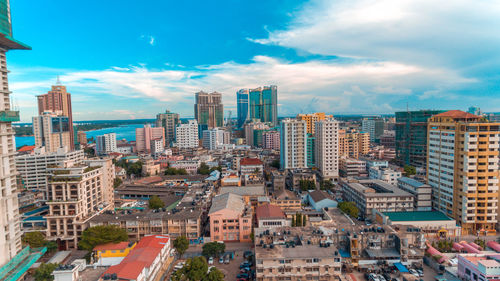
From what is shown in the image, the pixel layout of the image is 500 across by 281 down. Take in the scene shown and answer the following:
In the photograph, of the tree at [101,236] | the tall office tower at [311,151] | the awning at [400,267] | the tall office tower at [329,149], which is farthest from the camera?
the tall office tower at [311,151]

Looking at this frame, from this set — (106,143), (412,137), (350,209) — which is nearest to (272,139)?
(412,137)

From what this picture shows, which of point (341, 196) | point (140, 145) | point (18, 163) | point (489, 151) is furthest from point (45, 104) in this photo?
point (489, 151)

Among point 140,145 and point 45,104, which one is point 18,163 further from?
point 140,145

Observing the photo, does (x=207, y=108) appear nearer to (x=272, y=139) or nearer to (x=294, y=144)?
(x=272, y=139)

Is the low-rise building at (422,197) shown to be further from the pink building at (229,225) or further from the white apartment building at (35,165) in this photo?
the white apartment building at (35,165)

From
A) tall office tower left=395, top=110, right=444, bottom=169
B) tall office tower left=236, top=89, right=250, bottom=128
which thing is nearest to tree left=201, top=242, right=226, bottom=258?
tall office tower left=395, top=110, right=444, bottom=169

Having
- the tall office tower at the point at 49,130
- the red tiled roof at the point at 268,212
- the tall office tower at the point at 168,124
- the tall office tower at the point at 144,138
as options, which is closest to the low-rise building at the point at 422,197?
the red tiled roof at the point at 268,212
